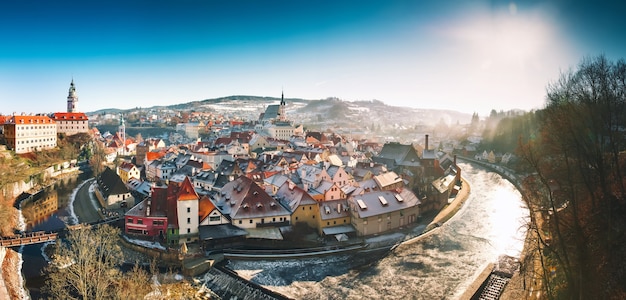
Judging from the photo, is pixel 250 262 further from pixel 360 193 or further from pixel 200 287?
pixel 360 193

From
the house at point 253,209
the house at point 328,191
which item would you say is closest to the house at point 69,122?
the house at point 253,209

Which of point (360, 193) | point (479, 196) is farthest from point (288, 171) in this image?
point (479, 196)

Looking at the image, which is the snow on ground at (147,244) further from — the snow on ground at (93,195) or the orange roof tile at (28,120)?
the orange roof tile at (28,120)

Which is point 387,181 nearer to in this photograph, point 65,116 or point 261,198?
point 261,198

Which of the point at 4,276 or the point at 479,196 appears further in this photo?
the point at 479,196

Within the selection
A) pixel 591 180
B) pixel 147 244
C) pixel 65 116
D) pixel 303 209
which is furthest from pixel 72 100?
pixel 591 180

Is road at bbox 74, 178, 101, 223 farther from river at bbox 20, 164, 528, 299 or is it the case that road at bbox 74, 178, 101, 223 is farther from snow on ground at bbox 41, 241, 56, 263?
snow on ground at bbox 41, 241, 56, 263

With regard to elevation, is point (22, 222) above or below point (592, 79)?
below

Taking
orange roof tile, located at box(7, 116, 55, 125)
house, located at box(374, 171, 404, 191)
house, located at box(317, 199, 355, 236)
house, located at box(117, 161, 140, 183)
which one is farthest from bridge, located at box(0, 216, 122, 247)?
orange roof tile, located at box(7, 116, 55, 125)
